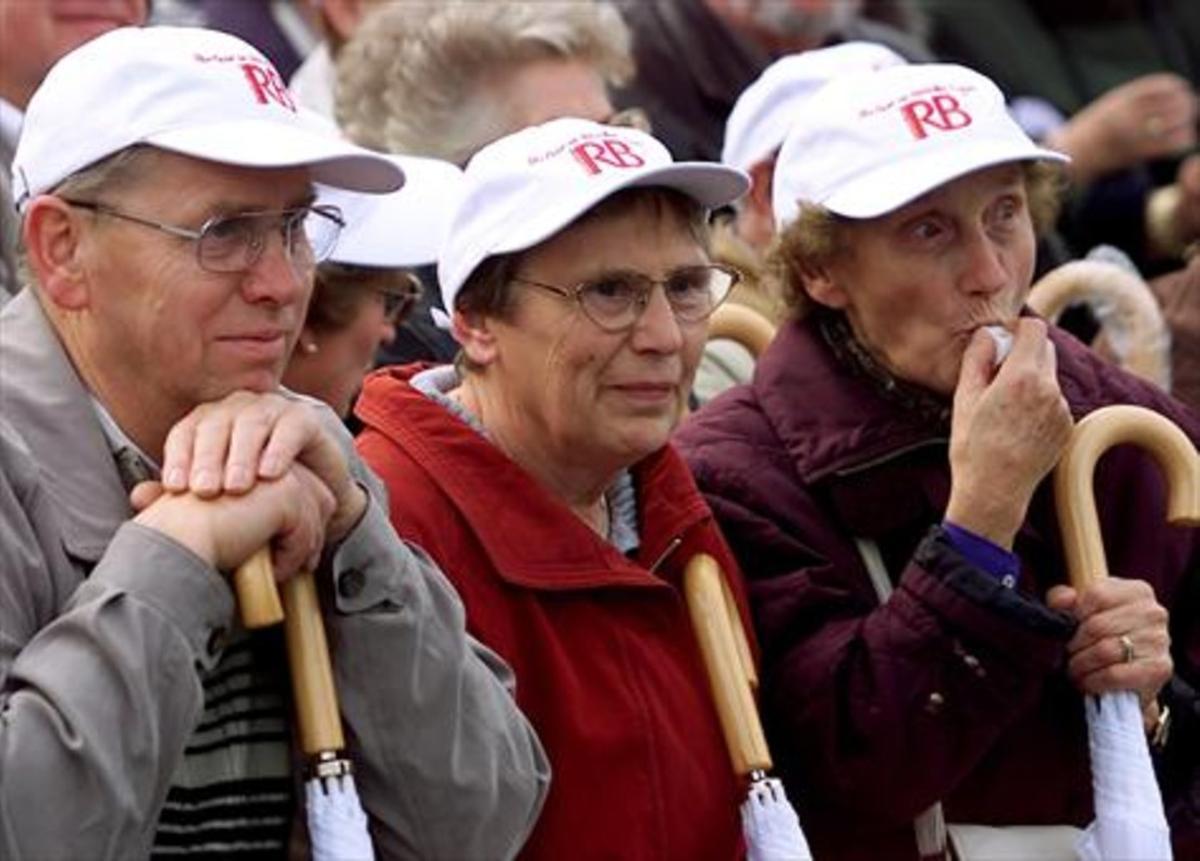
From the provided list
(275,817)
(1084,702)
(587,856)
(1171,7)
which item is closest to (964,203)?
(1084,702)

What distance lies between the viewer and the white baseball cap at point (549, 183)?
4.01 m

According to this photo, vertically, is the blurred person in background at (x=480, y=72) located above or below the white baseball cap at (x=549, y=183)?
above

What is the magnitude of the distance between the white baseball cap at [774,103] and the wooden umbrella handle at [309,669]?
240cm

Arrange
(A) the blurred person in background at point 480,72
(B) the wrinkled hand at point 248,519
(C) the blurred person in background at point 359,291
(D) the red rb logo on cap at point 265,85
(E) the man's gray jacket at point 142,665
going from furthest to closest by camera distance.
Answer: (A) the blurred person in background at point 480,72 < (C) the blurred person in background at point 359,291 < (D) the red rb logo on cap at point 265,85 < (B) the wrinkled hand at point 248,519 < (E) the man's gray jacket at point 142,665

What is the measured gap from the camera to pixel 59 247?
3486 mm

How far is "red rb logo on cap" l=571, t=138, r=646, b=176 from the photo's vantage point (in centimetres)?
404

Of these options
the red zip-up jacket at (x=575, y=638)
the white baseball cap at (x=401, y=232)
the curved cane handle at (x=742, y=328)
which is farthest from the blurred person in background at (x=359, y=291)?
the red zip-up jacket at (x=575, y=638)

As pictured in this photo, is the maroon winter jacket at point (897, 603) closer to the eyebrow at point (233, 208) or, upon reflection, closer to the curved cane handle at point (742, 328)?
the curved cane handle at point (742, 328)

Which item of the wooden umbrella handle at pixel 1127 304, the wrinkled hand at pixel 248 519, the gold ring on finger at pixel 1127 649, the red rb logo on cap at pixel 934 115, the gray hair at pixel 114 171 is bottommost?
the gold ring on finger at pixel 1127 649

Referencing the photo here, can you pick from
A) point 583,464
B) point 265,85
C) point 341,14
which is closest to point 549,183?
point 583,464

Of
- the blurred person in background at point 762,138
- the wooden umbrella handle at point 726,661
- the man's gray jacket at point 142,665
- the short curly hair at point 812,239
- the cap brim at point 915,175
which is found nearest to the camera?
the man's gray jacket at point 142,665

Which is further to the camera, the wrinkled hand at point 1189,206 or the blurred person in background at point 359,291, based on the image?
the wrinkled hand at point 1189,206

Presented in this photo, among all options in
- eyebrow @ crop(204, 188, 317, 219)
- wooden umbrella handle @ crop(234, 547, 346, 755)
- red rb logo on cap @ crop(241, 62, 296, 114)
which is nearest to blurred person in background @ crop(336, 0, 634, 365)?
red rb logo on cap @ crop(241, 62, 296, 114)

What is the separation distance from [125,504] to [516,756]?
1.79 feet
